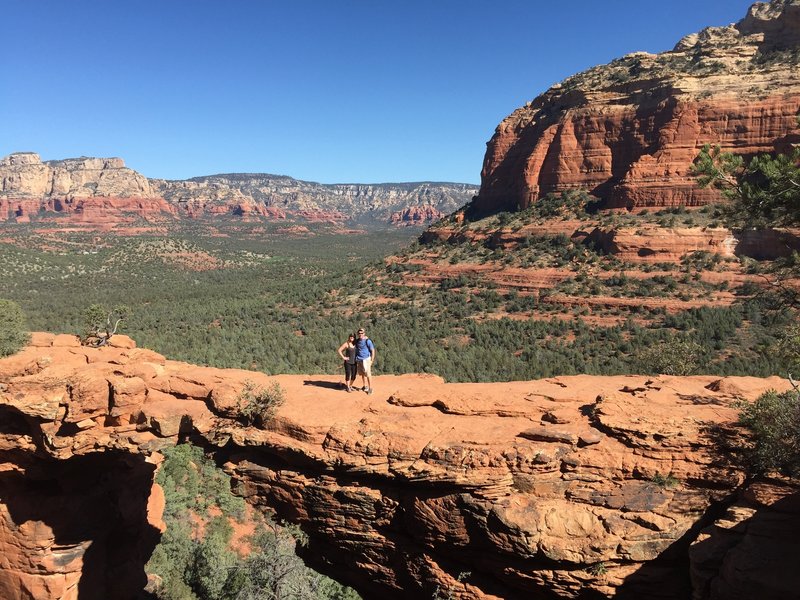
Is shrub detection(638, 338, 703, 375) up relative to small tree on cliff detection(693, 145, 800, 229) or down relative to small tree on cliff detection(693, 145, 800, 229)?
down

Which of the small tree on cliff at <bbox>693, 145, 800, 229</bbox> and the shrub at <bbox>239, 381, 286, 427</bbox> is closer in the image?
the small tree on cliff at <bbox>693, 145, 800, 229</bbox>

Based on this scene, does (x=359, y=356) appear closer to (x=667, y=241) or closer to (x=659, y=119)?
(x=667, y=241)

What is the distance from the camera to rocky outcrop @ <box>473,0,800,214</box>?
158ft

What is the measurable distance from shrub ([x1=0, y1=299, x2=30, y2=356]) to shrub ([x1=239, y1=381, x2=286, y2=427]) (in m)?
7.99

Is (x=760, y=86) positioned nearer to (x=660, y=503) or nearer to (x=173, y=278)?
(x=660, y=503)

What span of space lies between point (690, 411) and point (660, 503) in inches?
80.1

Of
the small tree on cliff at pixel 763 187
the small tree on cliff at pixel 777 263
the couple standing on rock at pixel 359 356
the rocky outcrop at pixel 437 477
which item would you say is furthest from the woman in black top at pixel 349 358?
the small tree on cliff at pixel 763 187

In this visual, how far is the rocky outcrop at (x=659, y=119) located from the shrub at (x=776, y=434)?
153ft

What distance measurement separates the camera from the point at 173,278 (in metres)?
87.4

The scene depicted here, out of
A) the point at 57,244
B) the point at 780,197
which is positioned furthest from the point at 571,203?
the point at 57,244

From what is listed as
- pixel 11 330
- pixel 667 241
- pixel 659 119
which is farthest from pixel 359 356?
pixel 659 119

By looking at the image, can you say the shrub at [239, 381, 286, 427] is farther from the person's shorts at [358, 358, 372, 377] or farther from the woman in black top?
the person's shorts at [358, 358, 372, 377]

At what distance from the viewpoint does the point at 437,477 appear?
8.66m

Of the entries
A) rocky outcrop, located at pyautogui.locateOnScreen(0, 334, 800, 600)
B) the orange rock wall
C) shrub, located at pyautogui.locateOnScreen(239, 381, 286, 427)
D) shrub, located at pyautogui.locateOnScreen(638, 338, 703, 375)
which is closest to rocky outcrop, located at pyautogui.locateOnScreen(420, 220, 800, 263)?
the orange rock wall
